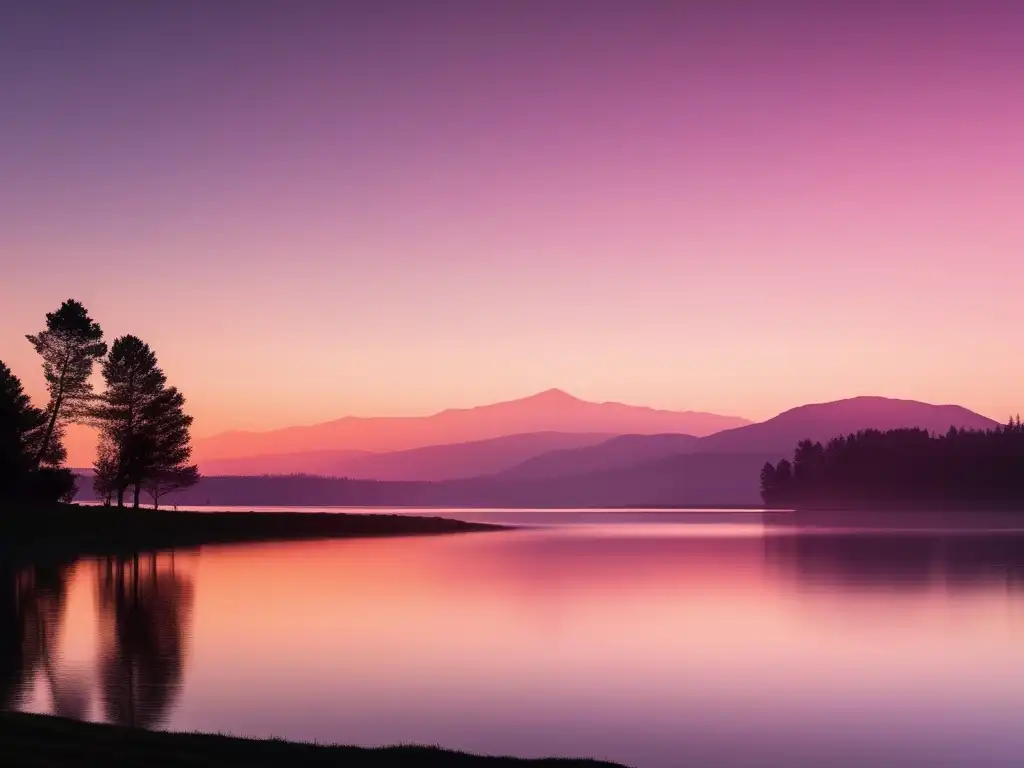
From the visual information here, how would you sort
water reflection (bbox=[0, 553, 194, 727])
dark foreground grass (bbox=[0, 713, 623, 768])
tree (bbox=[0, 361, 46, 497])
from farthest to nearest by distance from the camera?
1. tree (bbox=[0, 361, 46, 497])
2. water reflection (bbox=[0, 553, 194, 727])
3. dark foreground grass (bbox=[0, 713, 623, 768])

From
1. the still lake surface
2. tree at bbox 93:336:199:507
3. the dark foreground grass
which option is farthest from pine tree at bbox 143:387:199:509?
the dark foreground grass

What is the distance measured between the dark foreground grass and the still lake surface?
2470mm

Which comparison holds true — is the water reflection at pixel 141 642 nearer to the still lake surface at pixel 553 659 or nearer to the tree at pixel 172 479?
the still lake surface at pixel 553 659

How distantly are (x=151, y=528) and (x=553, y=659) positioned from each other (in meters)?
76.0

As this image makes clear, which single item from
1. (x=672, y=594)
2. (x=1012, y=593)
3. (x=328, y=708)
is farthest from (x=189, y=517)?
(x=328, y=708)

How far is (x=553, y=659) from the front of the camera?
3262 cm

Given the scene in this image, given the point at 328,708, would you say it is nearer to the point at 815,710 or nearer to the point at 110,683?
the point at 110,683

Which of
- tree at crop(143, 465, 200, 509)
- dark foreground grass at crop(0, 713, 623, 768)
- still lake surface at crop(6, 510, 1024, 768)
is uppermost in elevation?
tree at crop(143, 465, 200, 509)

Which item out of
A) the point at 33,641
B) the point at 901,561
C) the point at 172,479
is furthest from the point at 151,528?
the point at 33,641

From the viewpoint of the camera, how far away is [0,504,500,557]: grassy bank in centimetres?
8510

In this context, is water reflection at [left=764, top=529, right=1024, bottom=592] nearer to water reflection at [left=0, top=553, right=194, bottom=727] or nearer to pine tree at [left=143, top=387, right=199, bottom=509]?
water reflection at [left=0, top=553, right=194, bottom=727]

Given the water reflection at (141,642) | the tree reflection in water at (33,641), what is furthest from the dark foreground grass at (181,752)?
the tree reflection in water at (33,641)

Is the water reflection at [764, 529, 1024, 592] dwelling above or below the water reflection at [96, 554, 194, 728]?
below

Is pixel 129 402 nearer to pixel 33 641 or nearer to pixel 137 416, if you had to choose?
pixel 137 416
